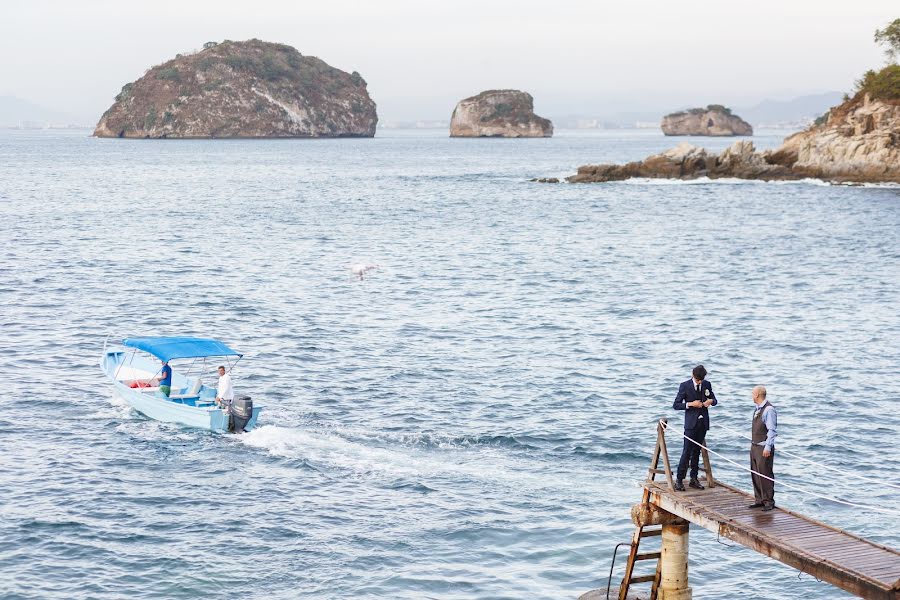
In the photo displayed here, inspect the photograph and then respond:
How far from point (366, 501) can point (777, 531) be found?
11566 mm

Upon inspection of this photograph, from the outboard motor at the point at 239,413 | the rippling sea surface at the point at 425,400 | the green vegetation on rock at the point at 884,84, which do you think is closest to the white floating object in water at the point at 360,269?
the rippling sea surface at the point at 425,400

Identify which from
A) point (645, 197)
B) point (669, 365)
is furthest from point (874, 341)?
point (645, 197)

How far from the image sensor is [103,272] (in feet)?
212

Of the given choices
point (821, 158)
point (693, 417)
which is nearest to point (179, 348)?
point (693, 417)

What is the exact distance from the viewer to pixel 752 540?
1764cm

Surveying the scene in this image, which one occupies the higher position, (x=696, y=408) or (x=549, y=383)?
(x=696, y=408)

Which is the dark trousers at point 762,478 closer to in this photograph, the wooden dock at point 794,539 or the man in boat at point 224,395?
the wooden dock at point 794,539

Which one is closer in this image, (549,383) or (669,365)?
(549,383)

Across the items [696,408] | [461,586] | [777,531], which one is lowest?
[461,586]

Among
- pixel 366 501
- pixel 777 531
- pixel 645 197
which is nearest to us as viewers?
pixel 777 531

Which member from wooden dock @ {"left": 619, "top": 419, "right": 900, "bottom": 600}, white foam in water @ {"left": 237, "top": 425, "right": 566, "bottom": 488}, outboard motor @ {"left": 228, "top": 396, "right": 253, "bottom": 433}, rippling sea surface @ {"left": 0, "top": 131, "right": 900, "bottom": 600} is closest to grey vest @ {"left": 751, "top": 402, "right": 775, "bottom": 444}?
wooden dock @ {"left": 619, "top": 419, "right": 900, "bottom": 600}

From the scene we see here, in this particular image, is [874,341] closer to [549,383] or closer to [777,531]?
[549,383]

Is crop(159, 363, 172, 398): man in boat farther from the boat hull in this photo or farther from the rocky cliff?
the rocky cliff

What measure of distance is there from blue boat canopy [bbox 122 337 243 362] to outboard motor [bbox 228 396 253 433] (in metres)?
2.51
